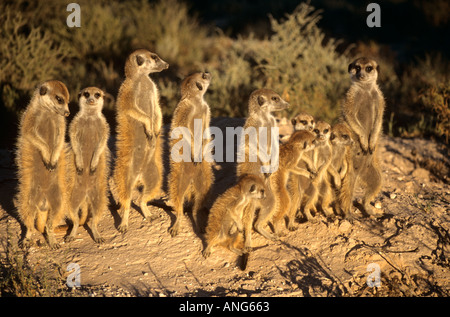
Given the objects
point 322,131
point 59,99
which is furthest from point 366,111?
point 59,99

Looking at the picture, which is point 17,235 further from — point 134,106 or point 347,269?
point 347,269

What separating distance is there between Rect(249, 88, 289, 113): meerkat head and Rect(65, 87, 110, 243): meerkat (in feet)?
5.27

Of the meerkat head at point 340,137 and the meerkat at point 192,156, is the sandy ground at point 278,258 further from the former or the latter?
the meerkat head at point 340,137

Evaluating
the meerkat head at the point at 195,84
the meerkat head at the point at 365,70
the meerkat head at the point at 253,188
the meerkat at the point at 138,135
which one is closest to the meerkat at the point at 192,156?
the meerkat head at the point at 195,84

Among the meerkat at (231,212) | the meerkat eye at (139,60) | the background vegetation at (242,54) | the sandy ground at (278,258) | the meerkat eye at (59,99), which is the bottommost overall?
the sandy ground at (278,258)

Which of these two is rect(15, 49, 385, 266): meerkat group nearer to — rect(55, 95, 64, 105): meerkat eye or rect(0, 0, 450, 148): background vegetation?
rect(55, 95, 64, 105): meerkat eye

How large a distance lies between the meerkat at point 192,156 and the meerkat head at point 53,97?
3.73ft

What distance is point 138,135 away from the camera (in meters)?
5.35

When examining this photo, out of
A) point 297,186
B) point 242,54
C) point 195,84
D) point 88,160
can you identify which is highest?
point 242,54

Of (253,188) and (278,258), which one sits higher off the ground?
(253,188)

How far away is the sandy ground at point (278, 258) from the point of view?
14.4 feet

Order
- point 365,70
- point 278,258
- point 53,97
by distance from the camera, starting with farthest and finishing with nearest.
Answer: point 365,70 → point 53,97 → point 278,258

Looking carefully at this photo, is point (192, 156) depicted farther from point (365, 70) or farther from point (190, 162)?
point (365, 70)

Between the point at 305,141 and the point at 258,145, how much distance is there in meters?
0.50
